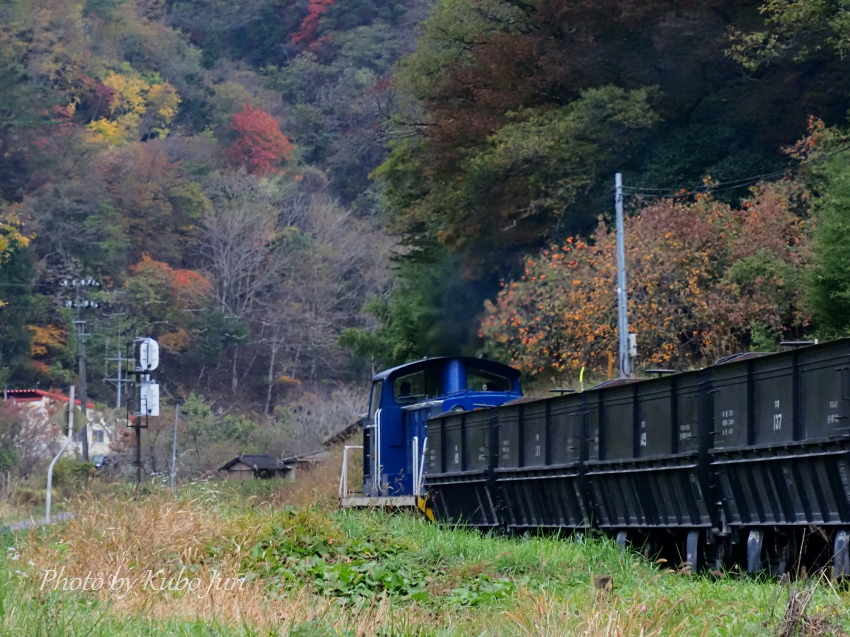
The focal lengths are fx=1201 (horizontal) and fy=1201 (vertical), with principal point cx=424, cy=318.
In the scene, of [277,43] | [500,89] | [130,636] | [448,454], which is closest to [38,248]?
[277,43]

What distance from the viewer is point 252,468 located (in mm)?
60094

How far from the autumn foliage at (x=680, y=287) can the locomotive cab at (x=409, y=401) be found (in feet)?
28.7

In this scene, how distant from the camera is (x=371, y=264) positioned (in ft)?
283

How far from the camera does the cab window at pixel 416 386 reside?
71.8ft

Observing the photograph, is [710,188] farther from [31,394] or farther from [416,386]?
[31,394]

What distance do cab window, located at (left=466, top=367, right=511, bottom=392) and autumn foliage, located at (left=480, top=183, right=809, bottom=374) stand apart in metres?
8.28

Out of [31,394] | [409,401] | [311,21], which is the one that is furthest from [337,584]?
[311,21]

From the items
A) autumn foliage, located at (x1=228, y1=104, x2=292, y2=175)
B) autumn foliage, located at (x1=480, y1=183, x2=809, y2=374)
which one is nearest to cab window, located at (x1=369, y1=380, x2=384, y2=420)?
autumn foliage, located at (x1=480, y1=183, x2=809, y2=374)

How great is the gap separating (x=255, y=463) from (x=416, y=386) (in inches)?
1607

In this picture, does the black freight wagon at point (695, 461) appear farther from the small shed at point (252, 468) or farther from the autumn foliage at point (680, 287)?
the small shed at point (252, 468)

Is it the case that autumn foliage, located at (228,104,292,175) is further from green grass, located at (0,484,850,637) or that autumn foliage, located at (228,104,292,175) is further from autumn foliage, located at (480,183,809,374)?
green grass, located at (0,484,850,637)

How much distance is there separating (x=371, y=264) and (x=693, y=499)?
74.0m

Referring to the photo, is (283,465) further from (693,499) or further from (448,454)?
(693,499)

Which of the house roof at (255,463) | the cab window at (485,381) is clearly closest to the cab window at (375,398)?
the cab window at (485,381)
